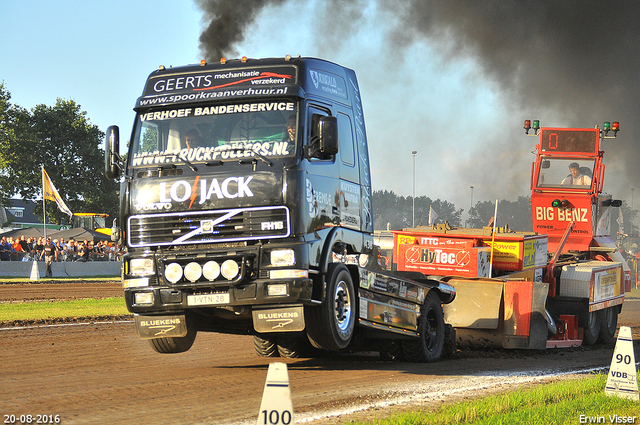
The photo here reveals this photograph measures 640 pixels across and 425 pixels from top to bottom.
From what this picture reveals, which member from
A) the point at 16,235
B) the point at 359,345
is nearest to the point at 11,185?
the point at 16,235

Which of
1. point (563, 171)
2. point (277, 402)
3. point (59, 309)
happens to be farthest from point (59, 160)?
point (277, 402)

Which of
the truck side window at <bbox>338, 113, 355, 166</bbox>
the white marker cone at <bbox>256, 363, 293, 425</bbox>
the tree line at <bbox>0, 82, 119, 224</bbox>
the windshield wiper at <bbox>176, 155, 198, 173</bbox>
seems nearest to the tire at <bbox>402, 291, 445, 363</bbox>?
the truck side window at <bbox>338, 113, 355, 166</bbox>

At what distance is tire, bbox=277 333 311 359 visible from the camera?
10664 mm

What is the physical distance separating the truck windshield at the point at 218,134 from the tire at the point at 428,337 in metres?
3.78

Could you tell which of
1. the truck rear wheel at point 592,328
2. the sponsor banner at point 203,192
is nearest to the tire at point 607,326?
the truck rear wheel at point 592,328

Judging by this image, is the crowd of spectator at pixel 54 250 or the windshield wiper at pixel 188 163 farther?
the crowd of spectator at pixel 54 250

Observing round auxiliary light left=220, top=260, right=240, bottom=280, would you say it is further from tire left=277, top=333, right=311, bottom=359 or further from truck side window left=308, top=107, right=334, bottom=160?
tire left=277, top=333, right=311, bottom=359

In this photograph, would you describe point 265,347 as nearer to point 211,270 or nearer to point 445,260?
point 211,270

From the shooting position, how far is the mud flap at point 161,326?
329 inches

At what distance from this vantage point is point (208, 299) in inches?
314

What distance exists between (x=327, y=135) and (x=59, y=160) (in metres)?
60.2

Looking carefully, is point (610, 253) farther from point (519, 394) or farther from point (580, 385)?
point (519, 394)

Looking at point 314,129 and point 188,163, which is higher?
point 314,129

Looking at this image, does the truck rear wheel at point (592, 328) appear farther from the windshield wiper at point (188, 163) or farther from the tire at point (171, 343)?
the windshield wiper at point (188, 163)
